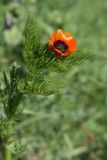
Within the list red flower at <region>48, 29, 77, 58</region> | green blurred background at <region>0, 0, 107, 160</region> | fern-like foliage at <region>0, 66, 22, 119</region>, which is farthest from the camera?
green blurred background at <region>0, 0, 107, 160</region>

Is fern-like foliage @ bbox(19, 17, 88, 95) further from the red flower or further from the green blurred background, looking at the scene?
the green blurred background

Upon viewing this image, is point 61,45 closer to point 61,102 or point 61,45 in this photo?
point 61,45

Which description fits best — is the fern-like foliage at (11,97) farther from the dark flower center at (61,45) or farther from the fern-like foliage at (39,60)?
the dark flower center at (61,45)

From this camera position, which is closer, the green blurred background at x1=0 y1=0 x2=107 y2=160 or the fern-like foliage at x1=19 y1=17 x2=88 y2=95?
the fern-like foliage at x1=19 y1=17 x2=88 y2=95

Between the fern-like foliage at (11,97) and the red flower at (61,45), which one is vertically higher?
the red flower at (61,45)

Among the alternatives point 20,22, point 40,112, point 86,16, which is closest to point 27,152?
point 40,112

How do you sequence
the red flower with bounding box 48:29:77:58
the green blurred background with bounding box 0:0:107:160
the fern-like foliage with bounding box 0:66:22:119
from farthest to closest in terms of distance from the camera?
the green blurred background with bounding box 0:0:107:160
the fern-like foliage with bounding box 0:66:22:119
the red flower with bounding box 48:29:77:58

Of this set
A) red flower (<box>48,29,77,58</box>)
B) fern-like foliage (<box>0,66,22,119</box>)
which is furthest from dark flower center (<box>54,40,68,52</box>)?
fern-like foliage (<box>0,66,22,119</box>)

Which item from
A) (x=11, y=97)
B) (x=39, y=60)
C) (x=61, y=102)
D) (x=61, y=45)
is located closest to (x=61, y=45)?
(x=61, y=45)

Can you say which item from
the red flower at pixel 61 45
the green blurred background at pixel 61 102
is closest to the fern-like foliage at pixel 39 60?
the red flower at pixel 61 45
